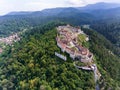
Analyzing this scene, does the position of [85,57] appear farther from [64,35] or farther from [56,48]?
[64,35]

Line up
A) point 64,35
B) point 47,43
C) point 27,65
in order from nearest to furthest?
point 27,65 → point 47,43 → point 64,35

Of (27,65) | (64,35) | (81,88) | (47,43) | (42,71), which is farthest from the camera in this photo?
(64,35)

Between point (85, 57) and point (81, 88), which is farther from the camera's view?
point (85, 57)

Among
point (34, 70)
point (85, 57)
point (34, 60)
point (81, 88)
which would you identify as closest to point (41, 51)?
point (34, 60)

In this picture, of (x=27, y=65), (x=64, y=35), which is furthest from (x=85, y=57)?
(x=64, y=35)

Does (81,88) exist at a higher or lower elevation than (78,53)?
lower

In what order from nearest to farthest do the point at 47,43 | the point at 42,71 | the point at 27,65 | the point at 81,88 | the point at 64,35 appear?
1. the point at 81,88
2. the point at 42,71
3. the point at 27,65
4. the point at 47,43
5. the point at 64,35

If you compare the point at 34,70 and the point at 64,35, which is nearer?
the point at 34,70

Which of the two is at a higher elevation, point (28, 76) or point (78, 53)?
point (78, 53)

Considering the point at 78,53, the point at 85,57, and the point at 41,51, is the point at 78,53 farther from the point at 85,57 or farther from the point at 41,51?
the point at 41,51
